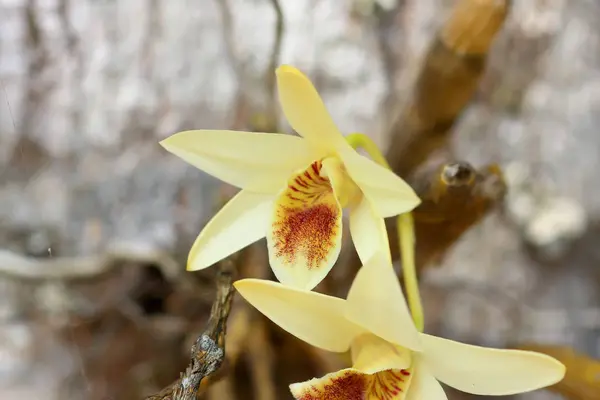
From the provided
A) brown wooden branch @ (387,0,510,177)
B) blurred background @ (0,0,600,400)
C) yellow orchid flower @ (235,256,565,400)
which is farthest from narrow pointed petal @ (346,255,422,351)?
blurred background @ (0,0,600,400)

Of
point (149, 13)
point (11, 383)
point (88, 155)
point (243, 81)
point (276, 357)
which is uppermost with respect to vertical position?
point (149, 13)

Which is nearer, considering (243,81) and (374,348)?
(374,348)

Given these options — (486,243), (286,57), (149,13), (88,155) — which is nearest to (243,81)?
(286,57)

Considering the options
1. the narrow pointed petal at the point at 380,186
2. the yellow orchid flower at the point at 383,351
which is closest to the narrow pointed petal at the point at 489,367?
the yellow orchid flower at the point at 383,351

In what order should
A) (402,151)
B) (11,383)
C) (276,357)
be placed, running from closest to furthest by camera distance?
(402,151) → (276,357) → (11,383)

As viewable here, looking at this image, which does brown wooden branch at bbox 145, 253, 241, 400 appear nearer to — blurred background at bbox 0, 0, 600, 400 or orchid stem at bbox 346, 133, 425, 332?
orchid stem at bbox 346, 133, 425, 332

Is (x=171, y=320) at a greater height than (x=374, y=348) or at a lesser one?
lesser

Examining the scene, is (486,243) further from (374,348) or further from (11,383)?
(11,383)
